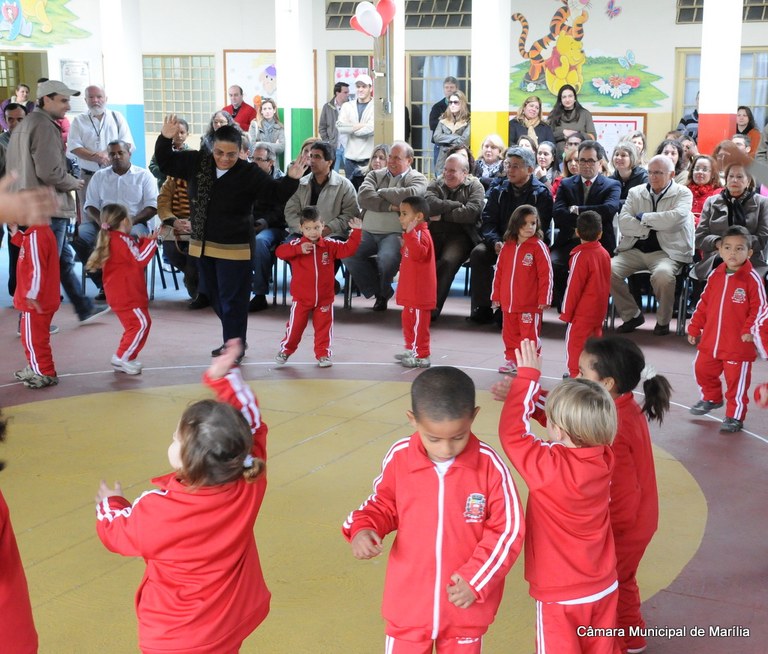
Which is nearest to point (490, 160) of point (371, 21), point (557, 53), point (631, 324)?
point (371, 21)

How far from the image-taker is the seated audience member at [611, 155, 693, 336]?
857 cm

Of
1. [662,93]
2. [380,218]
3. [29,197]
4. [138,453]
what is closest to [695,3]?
[662,93]

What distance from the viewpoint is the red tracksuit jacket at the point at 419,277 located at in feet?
24.5

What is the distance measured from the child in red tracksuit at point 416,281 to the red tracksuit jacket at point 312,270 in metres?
0.45

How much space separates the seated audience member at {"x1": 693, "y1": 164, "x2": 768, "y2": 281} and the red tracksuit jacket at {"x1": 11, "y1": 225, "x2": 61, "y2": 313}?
5189mm

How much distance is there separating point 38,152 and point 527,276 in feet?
13.6

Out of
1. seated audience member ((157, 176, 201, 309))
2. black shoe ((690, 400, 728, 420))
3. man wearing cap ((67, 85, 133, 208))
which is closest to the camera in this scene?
black shoe ((690, 400, 728, 420))

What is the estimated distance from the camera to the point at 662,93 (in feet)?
50.0

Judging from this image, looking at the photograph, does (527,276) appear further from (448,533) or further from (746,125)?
(746,125)

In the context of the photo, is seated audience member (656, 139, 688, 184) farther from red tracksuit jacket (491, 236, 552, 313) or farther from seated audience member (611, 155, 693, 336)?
red tracksuit jacket (491, 236, 552, 313)

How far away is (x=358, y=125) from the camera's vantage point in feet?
47.4

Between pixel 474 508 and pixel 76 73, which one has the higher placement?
pixel 76 73

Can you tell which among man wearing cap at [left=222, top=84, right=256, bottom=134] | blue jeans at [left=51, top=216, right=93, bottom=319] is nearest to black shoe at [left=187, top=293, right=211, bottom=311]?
blue jeans at [left=51, top=216, right=93, bottom=319]

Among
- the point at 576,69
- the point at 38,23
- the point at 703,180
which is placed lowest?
the point at 703,180
